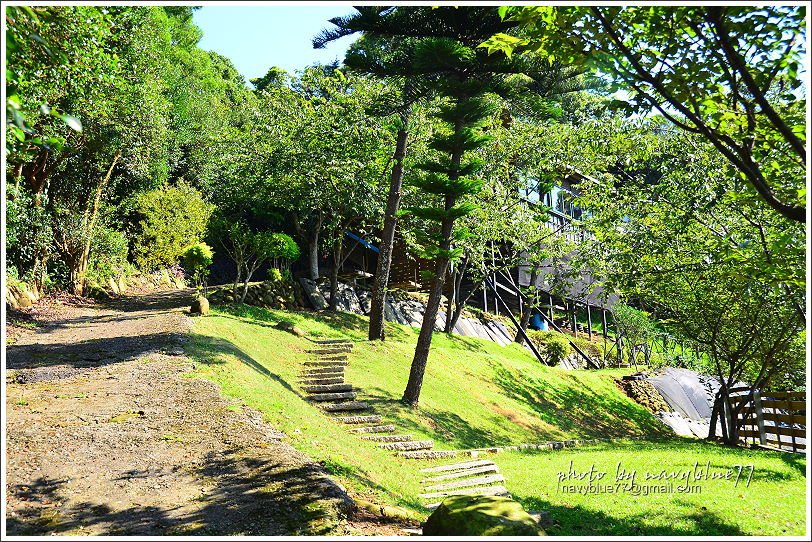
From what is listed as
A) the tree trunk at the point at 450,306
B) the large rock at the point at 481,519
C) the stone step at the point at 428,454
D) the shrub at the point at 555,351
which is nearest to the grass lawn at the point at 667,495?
the stone step at the point at 428,454

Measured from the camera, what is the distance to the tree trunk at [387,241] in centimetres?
1745

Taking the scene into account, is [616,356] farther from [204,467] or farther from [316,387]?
[204,467]

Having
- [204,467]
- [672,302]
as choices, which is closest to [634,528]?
[204,467]

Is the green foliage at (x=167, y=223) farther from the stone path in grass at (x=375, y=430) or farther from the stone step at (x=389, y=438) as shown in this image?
the stone step at (x=389, y=438)

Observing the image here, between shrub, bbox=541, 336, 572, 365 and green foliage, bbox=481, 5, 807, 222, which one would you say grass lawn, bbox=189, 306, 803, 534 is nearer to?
shrub, bbox=541, 336, 572, 365

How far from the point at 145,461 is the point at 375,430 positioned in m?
5.40

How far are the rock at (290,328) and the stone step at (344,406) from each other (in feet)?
17.6

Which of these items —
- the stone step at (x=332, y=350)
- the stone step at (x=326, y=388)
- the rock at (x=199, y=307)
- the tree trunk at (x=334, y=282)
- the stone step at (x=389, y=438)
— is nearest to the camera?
the stone step at (x=389, y=438)

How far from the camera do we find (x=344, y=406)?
12375 millimetres

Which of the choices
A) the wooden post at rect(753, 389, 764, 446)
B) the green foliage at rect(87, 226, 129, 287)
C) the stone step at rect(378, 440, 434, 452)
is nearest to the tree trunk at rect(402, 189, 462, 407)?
Result: the stone step at rect(378, 440, 434, 452)

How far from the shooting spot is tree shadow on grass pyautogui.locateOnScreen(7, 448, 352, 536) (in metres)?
5.02

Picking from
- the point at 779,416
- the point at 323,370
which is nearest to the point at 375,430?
the point at 323,370

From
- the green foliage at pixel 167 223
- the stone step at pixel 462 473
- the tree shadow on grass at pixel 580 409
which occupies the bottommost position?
the tree shadow on grass at pixel 580 409

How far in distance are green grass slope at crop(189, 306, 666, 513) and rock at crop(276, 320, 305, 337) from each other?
1.39ft
